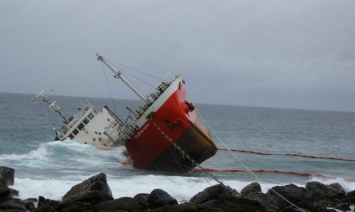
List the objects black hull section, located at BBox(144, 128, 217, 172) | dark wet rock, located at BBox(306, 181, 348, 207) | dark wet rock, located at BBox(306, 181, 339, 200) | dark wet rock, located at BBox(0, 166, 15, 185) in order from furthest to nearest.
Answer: black hull section, located at BBox(144, 128, 217, 172), dark wet rock, located at BBox(306, 181, 339, 200), dark wet rock, located at BBox(306, 181, 348, 207), dark wet rock, located at BBox(0, 166, 15, 185)

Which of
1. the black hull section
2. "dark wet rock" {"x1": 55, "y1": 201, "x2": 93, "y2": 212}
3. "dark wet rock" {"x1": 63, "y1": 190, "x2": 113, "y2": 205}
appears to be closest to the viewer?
"dark wet rock" {"x1": 55, "y1": 201, "x2": 93, "y2": 212}

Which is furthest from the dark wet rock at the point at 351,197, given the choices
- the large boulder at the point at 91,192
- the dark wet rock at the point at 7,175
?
the dark wet rock at the point at 7,175

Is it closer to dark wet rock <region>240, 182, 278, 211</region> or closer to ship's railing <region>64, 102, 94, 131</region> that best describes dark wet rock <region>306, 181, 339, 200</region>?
dark wet rock <region>240, 182, 278, 211</region>

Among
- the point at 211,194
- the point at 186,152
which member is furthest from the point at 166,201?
the point at 186,152

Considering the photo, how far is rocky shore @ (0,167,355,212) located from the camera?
13.4 m

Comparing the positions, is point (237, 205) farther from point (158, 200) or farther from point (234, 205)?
point (158, 200)

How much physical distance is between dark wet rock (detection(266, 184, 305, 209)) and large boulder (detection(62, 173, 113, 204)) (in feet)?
18.7

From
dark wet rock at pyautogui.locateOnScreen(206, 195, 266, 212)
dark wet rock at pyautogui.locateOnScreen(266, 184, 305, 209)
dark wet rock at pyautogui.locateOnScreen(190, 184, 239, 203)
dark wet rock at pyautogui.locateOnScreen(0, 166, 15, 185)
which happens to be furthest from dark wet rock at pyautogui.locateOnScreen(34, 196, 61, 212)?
dark wet rock at pyautogui.locateOnScreen(266, 184, 305, 209)

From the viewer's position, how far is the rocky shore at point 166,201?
13375 millimetres

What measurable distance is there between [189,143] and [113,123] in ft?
30.7

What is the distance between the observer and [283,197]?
1559cm

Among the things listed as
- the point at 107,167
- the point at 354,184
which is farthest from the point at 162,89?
the point at 354,184

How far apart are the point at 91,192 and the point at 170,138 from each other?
757 cm

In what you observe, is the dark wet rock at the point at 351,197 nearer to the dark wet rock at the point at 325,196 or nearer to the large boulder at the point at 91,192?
the dark wet rock at the point at 325,196
